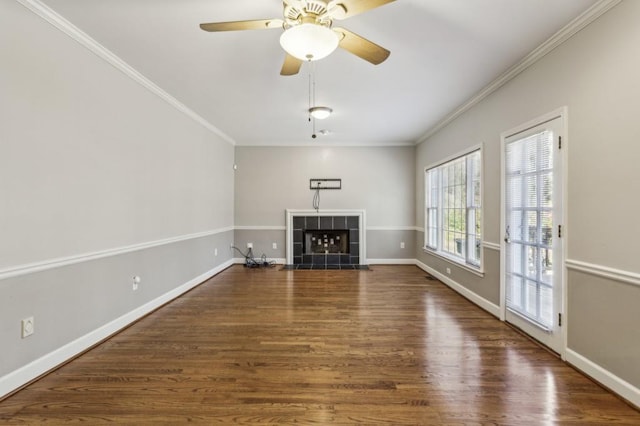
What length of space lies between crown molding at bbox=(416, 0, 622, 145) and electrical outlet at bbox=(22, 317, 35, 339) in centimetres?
444

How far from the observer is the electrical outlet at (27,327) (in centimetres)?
201

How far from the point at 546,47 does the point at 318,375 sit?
323 centimetres

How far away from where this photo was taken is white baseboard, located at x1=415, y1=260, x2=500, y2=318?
11.0ft

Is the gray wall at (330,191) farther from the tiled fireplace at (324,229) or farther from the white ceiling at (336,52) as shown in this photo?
the white ceiling at (336,52)

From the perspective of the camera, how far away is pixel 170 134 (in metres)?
3.80

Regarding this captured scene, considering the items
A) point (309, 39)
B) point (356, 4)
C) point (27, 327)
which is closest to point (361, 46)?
point (356, 4)

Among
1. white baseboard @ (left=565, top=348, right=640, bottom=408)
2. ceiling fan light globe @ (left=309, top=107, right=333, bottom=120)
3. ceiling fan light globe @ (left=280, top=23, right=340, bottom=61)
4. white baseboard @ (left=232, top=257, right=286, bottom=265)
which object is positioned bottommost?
white baseboard @ (left=565, top=348, right=640, bottom=408)

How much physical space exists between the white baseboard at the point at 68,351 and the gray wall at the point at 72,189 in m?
0.05

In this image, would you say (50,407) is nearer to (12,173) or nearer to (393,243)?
(12,173)

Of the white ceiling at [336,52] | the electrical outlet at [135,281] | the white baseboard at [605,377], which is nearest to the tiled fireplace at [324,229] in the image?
the white ceiling at [336,52]

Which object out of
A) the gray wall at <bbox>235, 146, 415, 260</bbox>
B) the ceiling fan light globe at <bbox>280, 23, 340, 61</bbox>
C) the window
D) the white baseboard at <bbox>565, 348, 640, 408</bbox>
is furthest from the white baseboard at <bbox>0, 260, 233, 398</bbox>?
the window

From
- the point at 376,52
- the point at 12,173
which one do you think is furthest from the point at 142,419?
the point at 376,52

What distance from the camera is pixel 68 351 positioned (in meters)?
2.33

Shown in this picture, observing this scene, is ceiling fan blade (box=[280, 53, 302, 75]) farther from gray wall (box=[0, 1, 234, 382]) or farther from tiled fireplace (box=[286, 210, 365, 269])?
tiled fireplace (box=[286, 210, 365, 269])
